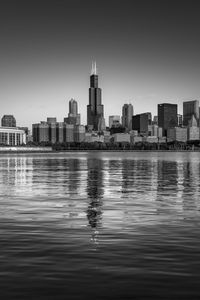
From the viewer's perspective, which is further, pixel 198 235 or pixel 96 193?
pixel 96 193

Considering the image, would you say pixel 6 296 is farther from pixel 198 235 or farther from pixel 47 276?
pixel 198 235

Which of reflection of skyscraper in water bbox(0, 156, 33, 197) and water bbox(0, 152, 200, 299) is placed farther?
reflection of skyscraper in water bbox(0, 156, 33, 197)

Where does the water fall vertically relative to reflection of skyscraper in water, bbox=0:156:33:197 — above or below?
above

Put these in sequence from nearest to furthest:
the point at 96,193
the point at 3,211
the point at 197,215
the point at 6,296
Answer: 1. the point at 6,296
2. the point at 197,215
3. the point at 3,211
4. the point at 96,193

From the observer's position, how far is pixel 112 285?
12.0 m

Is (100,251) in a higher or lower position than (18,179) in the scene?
higher

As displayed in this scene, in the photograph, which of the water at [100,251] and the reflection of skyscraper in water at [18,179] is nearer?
the water at [100,251]

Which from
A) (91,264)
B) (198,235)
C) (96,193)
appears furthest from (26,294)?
(96,193)

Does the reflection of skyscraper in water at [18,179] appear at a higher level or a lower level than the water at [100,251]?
lower

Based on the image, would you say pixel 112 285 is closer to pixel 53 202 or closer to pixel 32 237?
pixel 32 237

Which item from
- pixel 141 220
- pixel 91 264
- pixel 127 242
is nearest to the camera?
pixel 91 264

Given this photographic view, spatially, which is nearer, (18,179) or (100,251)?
(100,251)

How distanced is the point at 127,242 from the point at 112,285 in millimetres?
5469

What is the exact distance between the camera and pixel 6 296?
11094mm
